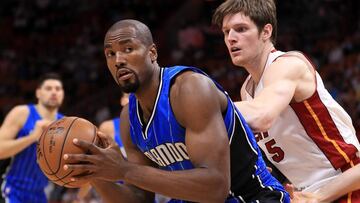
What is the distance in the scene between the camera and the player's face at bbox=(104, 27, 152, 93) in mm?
2750

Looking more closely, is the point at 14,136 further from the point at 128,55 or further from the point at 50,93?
the point at 128,55

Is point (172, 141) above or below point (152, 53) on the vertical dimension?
below

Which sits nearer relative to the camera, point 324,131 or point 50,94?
point 324,131

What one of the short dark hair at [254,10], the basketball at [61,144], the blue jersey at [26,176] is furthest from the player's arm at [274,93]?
the blue jersey at [26,176]

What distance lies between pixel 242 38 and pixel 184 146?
2.58 ft

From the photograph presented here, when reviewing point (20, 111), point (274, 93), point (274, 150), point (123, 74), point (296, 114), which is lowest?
point (274, 150)

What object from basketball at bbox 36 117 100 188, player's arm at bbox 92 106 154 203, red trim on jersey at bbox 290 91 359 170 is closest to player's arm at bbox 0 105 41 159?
player's arm at bbox 92 106 154 203

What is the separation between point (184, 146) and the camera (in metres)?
2.83

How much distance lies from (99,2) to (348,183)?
14019mm

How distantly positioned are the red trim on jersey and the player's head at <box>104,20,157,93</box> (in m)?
0.91

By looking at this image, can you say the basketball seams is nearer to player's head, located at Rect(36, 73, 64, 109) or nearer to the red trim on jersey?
the red trim on jersey

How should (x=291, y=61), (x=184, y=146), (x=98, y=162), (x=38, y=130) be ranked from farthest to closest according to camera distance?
(x=38, y=130) → (x=291, y=61) → (x=184, y=146) → (x=98, y=162)

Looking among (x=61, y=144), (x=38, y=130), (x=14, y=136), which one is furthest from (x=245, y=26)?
(x=14, y=136)

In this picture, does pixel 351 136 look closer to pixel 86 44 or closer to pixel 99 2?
pixel 86 44
